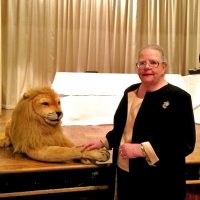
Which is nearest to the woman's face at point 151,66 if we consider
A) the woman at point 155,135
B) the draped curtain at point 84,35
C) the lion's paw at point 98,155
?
the woman at point 155,135

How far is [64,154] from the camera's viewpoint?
4.51 ft

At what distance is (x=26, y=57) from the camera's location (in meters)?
4.00

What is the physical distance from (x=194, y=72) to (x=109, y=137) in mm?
2478

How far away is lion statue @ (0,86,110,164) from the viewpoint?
1377 mm

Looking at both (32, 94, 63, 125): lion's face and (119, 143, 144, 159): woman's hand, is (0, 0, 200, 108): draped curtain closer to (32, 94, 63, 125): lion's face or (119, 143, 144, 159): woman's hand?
(32, 94, 63, 125): lion's face

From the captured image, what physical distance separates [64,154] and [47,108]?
9.6 inches

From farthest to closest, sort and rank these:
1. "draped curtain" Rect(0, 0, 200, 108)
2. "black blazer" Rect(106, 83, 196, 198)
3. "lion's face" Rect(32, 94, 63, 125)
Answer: "draped curtain" Rect(0, 0, 200, 108) → "lion's face" Rect(32, 94, 63, 125) → "black blazer" Rect(106, 83, 196, 198)

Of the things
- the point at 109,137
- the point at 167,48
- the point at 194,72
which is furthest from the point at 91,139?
the point at 167,48

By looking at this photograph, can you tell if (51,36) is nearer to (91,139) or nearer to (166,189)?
(91,139)

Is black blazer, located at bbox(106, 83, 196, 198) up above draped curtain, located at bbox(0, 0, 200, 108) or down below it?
below

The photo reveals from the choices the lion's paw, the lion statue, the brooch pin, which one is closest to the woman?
the brooch pin

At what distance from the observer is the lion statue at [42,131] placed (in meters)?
1.38

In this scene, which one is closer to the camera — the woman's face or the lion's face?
the woman's face

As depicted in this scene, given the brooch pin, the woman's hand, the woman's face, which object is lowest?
the woman's hand
